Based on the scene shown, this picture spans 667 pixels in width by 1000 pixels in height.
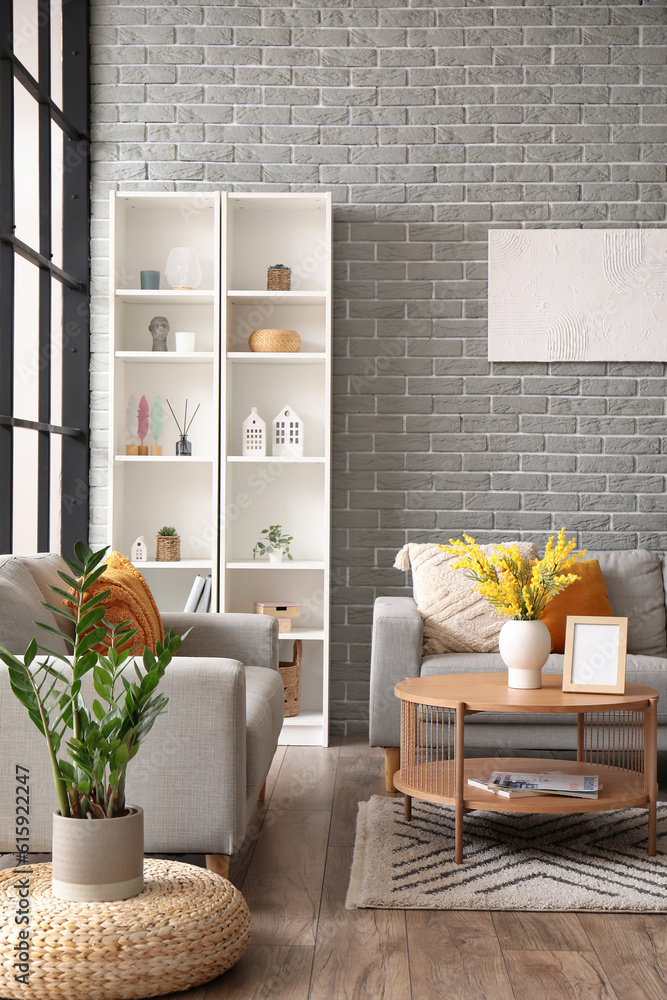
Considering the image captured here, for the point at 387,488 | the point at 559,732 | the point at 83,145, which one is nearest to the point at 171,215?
the point at 83,145

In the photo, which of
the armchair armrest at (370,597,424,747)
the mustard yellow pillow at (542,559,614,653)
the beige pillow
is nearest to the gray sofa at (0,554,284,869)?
the armchair armrest at (370,597,424,747)

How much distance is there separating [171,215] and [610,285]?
1.90m

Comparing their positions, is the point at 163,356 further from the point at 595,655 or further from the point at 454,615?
the point at 595,655

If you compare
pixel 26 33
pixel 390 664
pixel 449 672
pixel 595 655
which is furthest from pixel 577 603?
pixel 26 33

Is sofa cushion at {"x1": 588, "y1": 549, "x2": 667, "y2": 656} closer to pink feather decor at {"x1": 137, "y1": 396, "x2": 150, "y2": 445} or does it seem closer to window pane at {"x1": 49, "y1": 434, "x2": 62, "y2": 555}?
pink feather decor at {"x1": 137, "y1": 396, "x2": 150, "y2": 445}

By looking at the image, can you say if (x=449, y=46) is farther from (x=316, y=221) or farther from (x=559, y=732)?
(x=559, y=732)

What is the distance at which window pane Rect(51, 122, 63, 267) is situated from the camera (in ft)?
12.9

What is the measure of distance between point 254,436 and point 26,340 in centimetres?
97

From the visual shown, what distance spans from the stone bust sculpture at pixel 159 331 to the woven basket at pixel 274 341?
376 millimetres

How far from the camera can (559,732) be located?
3098 millimetres

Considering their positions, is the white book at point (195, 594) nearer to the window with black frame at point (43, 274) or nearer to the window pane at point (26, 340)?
the window with black frame at point (43, 274)

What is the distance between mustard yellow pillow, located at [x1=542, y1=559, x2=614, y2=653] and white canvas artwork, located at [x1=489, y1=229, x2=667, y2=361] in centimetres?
103

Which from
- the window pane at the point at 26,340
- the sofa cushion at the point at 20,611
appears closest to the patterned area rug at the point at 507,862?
the sofa cushion at the point at 20,611

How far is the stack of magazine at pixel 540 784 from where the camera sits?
96.8 inches
